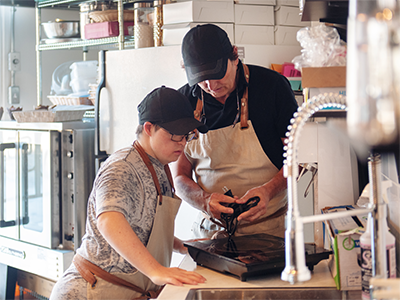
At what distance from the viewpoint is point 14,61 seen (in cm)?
379

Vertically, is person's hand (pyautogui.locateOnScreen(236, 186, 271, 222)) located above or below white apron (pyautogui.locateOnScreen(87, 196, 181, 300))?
above

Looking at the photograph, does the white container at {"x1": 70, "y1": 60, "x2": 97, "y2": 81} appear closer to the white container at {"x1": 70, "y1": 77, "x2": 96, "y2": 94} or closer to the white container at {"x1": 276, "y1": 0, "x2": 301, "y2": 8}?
the white container at {"x1": 70, "y1": 77, "x2": 96, "y2": 94}

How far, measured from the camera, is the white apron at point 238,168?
176cm

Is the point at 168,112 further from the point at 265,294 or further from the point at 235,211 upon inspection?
the point at 265,294

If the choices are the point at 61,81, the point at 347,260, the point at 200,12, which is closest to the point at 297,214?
the point at 347,260

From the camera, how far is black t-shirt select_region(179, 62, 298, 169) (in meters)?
1.74

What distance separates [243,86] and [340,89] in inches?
21.2

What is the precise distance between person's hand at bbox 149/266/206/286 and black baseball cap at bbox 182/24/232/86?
0.68 m

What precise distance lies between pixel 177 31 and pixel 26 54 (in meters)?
1.90

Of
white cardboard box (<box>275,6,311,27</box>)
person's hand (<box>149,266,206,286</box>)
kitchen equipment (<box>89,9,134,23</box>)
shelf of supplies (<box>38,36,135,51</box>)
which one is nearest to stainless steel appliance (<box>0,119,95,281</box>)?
shelf of supplies (<box>38,36,135,51</box>)

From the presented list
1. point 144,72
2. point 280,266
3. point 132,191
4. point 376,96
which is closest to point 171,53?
point 144,72

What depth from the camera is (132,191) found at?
53.5 inches

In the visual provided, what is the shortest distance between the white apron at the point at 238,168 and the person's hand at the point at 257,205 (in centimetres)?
15

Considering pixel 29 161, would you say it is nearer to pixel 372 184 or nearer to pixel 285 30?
pixel 285 30
